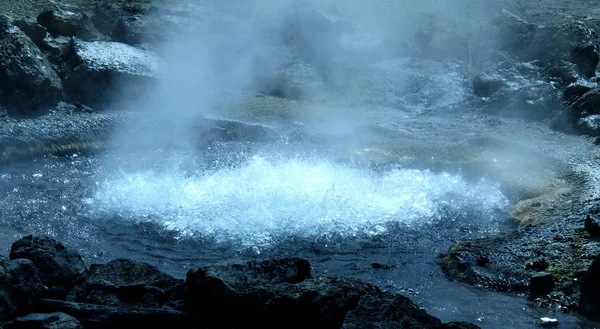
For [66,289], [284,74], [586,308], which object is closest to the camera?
[66,289]

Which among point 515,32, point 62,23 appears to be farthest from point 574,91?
point 62,23

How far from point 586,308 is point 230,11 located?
30.1ft

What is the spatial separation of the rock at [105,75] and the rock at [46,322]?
5.73m

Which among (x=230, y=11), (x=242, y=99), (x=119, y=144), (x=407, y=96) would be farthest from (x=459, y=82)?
(x=119, y=144)

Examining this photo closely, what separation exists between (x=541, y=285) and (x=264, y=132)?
4.37 meters

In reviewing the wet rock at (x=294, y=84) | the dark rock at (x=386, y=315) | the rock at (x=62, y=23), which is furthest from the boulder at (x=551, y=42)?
the dark rock at (x=386, y=315)

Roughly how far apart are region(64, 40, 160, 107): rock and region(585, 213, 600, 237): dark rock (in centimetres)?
602

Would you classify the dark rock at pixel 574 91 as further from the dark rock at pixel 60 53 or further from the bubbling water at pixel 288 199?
the dark rock at pixel 60 53

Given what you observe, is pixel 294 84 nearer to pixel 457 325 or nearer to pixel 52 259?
pixel 52 259

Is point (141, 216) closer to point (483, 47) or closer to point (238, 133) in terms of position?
point (238, 133)

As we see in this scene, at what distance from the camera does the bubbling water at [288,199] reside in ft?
21.0

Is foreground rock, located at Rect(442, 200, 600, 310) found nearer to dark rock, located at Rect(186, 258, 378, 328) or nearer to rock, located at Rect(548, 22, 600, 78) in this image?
dark rock, located at Rect(186, 258, 378, 328)

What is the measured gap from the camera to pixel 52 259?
4723 millimetres

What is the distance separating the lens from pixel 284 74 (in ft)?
35.8
